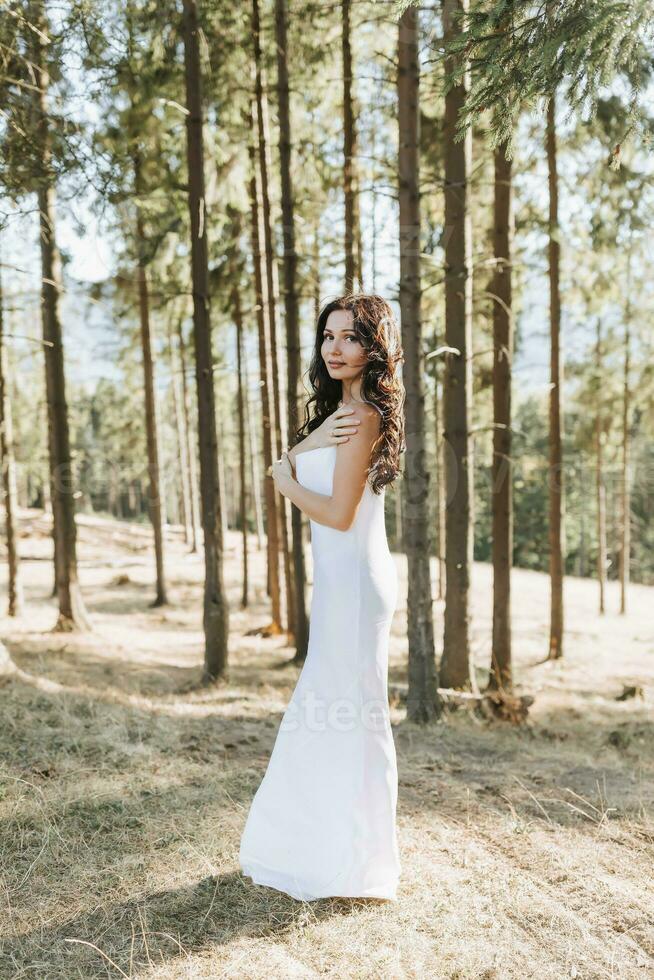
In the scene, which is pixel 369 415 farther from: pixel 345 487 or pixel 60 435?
pixel 60 435

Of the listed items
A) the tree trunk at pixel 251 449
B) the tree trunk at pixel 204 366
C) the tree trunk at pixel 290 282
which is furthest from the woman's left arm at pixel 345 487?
the tree trunk at pixel 251 449

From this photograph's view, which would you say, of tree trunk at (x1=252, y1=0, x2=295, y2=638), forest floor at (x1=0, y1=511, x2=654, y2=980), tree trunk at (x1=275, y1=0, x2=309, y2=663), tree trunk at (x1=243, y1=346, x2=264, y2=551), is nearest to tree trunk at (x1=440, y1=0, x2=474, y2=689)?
forest floor at (x1=0, y1=511, x2=654, y2=980)

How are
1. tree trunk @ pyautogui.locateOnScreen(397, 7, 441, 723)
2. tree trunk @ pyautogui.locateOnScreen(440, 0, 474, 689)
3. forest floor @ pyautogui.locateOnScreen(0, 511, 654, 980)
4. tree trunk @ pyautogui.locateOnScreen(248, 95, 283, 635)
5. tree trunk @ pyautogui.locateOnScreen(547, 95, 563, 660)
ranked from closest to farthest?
1. forest floor @ pyautogui.locateOnScreen(0, 511, 654, 980)
2. tree trunk @ pyautogui.locateOnScreen(397, 7, 441, 723)
3. tree trunk @ pyautogui.locateOnScreen(440, 0, 474, 689)
4. tree trunk @ pyautogui.locateOnScreen(547, 95, 563, 660)
5. tree trunk @ pyautogui.locateOnScreen(248, 95, 283, 635)

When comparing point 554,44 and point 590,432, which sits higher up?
point 554,44

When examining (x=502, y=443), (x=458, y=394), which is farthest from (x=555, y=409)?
(x=458, y=394)

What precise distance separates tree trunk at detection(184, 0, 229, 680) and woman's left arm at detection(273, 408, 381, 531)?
6.03m

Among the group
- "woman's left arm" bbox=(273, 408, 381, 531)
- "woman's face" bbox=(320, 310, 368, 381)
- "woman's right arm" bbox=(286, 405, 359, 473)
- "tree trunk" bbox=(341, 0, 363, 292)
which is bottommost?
"woman's left arm" bbox=(273, 408, 381, 531)

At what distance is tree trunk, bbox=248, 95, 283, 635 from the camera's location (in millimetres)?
13812

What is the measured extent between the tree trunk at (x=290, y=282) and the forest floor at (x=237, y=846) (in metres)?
3.08

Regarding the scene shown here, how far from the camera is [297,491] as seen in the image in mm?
3697

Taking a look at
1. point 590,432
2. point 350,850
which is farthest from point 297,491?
point 590,432

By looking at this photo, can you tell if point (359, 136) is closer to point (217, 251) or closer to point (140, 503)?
point (217, 251)

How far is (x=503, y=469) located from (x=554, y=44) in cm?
721

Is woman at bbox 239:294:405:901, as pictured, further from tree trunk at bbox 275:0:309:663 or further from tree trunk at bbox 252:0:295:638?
tree trunk at bbox 252:0:295:638
